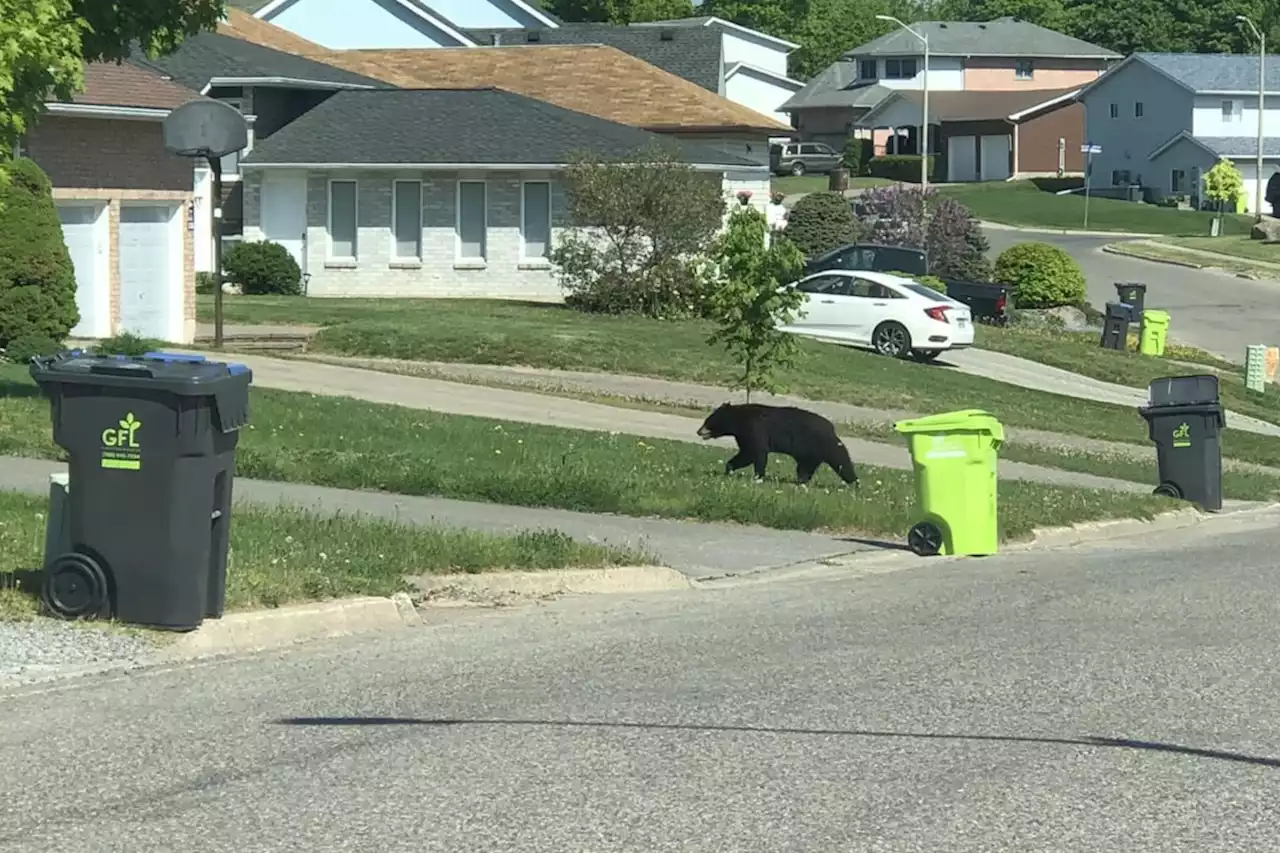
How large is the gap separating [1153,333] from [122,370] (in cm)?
3322

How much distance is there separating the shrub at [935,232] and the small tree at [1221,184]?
35.6 meters

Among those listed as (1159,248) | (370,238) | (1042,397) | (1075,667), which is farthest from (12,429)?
(1159,248)

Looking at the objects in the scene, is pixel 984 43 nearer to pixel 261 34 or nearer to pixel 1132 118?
pixel 1132 118

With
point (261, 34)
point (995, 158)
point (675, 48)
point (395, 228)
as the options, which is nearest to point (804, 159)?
point (995, 158)

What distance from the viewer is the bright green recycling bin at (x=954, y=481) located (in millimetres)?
14758

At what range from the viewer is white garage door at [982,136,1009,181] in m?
100

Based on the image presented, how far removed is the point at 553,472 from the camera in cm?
1666

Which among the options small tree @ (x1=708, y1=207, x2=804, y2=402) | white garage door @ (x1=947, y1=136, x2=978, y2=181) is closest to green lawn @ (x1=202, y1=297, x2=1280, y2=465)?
small tree @ (x1=708, y1=207, x2=804, y2=402)

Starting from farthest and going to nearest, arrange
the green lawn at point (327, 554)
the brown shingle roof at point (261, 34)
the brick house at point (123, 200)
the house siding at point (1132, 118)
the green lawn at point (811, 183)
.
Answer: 1. the house siding at point (1132, 118)
2. the green lawn at point (811, 183)
3. the brown shingle roof at point (261, 34)
4. the brick house at point (123, 200)
5. the green lawn at point (327, 554)

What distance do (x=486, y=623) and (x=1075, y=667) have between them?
3.40 m

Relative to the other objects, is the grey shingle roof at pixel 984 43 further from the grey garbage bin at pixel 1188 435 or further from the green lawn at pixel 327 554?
the green lawn at pixel 327 554

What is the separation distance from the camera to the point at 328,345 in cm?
2858

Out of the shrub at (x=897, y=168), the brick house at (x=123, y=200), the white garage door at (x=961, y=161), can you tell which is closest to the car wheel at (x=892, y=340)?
the brick house at (x=123, y=200)

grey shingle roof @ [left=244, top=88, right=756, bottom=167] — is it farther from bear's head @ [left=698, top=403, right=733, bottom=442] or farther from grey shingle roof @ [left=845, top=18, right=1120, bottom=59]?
grey shingle roof @ [left=845, top=18, right=1120, bottom=59]
